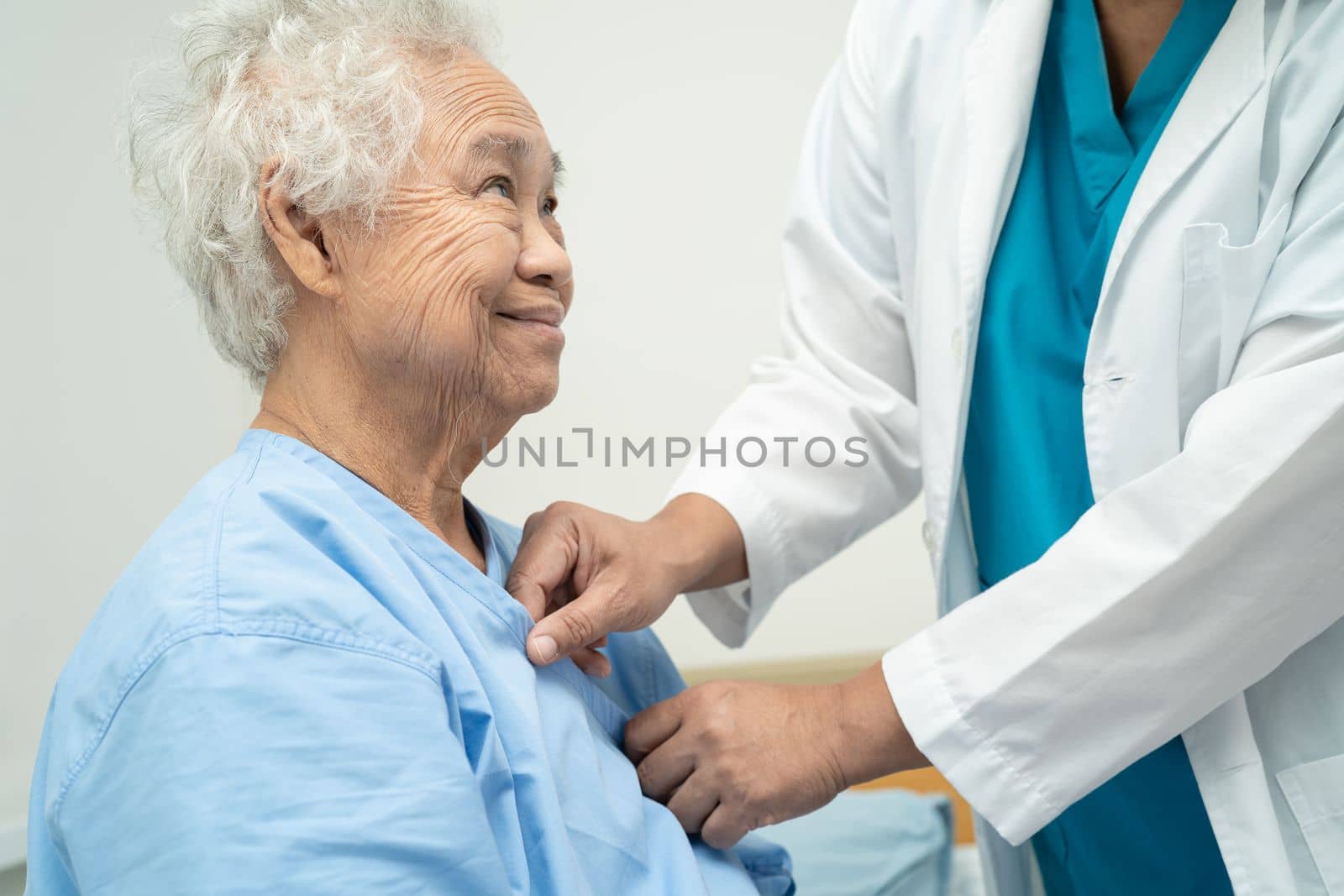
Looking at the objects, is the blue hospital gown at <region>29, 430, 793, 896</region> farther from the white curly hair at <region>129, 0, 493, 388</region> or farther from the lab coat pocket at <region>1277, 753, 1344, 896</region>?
the lab coat pocket at <region>1277, 753, 1344, 896</region>

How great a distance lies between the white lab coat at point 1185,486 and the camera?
0.84 meters

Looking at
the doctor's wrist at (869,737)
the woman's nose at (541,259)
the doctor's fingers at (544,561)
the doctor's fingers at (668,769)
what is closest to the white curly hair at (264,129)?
the woman's nose at (541,259)

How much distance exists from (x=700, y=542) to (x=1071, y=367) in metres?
0.42

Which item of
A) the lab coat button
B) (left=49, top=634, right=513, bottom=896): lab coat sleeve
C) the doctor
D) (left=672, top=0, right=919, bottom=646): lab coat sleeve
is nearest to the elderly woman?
(left=49, top=634, right=513, bottom=896): lab coat sleeve

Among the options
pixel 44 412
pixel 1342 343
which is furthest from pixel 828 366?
pixel 44 412

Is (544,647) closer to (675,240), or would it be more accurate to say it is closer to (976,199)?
(976,199)

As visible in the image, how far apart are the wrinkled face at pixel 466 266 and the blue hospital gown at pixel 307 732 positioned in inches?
4.8

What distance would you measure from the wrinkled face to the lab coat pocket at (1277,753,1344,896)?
0.71 meters

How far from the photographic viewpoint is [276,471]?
81 centimetres

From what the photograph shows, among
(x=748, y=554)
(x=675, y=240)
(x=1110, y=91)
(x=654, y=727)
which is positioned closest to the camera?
(x=654, y=727)

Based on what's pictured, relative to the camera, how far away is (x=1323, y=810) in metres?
0.86

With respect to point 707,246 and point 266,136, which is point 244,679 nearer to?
point 266,136

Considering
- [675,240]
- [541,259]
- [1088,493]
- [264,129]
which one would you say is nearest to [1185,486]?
[1088,493]

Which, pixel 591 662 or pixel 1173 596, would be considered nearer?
pixel 1173 596
